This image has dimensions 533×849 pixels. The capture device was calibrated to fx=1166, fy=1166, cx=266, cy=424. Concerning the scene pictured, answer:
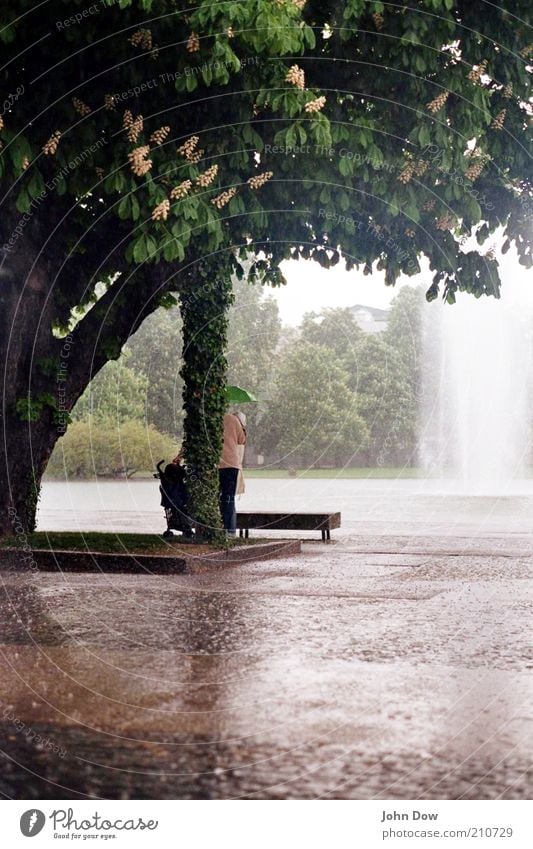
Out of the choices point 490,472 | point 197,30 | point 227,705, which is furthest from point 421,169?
point 490,472

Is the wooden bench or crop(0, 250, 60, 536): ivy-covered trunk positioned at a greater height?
crop(0, 250, 60, 536): ivy-covered trunk

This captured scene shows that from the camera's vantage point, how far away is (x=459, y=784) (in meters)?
4.71

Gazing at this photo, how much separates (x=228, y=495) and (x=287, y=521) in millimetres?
1812

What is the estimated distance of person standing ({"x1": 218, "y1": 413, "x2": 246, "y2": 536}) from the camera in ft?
55.7

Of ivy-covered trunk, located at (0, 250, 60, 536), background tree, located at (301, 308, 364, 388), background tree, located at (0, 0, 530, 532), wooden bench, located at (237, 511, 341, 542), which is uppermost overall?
background tree, located at (301, 308, 364, 388)

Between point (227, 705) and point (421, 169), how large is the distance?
861 cm

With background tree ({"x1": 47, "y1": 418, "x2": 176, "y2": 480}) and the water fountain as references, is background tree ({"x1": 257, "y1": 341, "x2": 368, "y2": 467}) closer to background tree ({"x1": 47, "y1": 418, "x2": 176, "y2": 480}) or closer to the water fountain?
background tree ({"x1": 47, "y1": 418, "x2": 176, "y2": 480})

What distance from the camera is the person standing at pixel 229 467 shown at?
17.0 meters

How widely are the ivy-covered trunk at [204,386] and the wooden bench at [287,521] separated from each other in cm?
252

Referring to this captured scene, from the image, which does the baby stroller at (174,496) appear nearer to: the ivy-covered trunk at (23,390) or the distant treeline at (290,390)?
the ivy-covered trunk at (23,390)

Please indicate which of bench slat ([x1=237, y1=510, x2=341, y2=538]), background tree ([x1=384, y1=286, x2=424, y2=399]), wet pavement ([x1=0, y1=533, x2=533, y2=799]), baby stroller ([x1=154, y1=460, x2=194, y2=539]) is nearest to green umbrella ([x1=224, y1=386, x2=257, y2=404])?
baby stroller ([x1=154, y1=460, x2=194, y2=539])

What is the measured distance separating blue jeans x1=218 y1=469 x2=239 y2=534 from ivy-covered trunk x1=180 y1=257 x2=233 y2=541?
122 cm

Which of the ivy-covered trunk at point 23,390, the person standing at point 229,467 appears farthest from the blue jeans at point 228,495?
the ivy-covered trunk at point 23,390

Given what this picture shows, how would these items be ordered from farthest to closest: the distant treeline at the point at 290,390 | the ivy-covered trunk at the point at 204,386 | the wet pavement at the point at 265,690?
the distant treeline at the point at 290,390, the ivy-covered trunk at the point at 204,386, the wet pavement at the point at 265,690
